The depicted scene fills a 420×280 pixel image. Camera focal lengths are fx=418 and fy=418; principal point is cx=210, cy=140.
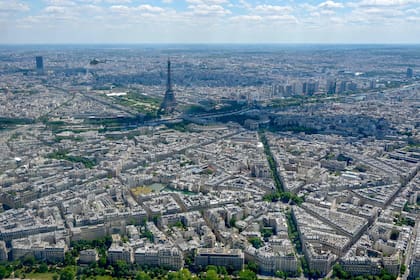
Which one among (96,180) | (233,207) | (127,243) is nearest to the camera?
(127,243)

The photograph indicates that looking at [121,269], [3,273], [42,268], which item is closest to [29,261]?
[42,268]

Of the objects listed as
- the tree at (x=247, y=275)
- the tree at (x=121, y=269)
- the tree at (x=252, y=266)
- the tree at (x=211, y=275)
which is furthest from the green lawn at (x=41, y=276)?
the tree at (x=252, y=266)

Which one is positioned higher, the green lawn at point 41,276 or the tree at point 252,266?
the tree at point 252,266

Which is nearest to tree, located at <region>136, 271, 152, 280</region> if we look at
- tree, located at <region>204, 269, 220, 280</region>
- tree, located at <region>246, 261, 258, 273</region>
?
tree, located at <region>204, 269, 220, 280</region>

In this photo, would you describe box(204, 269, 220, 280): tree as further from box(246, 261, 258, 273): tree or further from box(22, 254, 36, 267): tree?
box(22, 254, 36, 267): tree

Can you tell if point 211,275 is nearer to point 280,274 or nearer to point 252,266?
point 252,266

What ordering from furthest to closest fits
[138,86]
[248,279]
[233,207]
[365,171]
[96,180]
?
[138,86], [365,171], [96,180], [233,207], [248,279]

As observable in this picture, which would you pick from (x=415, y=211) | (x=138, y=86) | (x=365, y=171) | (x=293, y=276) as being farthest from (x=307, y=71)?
(x=293, y=276)

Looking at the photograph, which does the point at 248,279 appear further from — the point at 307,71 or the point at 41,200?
the point at 307,71

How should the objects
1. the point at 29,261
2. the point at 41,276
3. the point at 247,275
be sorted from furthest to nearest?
the point at 29,261 → the point at 41,276 → the point at 247,275

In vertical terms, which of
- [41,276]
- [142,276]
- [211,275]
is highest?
[211,275]

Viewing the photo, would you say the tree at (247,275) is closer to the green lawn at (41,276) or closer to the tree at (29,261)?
the green lawn at (41,276)
